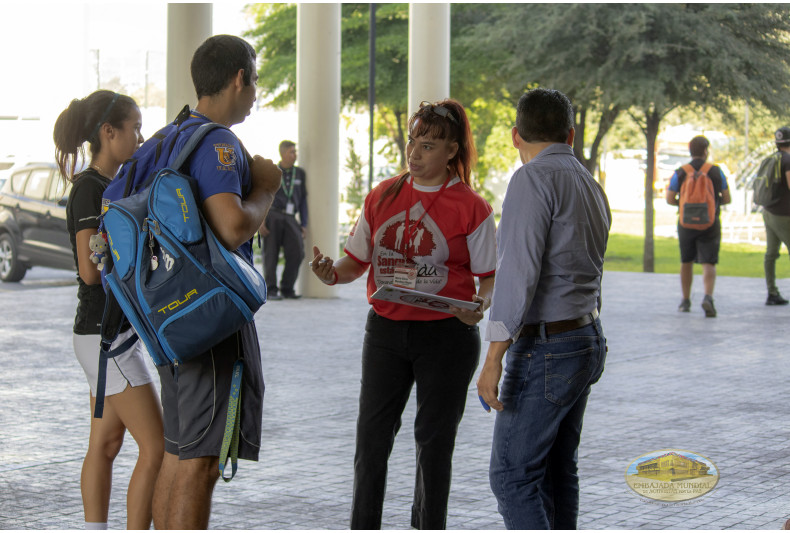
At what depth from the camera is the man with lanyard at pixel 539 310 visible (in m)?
3.88

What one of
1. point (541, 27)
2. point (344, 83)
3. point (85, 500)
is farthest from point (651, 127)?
point (85, 500)

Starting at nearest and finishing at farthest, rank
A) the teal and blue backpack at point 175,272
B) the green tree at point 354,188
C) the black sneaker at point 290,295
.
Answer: the teal and blue backpack at point 175,272 < the black sneaker at point 290,295 < the green tree at point 354,188

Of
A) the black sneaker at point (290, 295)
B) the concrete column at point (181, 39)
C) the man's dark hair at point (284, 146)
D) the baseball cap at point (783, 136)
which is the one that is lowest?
the black sneaker at point (290, 295)

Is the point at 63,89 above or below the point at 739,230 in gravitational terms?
above

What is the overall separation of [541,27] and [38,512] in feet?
65.5

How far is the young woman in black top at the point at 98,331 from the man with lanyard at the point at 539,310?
1384 millimetres

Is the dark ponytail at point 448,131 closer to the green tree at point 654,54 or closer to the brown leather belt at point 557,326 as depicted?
the brown leather belt at point 557,326

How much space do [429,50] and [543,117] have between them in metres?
12.6

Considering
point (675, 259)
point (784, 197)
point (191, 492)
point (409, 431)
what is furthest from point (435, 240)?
point (675, 259)

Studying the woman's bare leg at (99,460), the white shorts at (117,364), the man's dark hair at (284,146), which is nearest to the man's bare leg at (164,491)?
the white shorts at (117,364)

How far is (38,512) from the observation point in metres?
5.29

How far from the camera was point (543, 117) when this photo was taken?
13.3 feet

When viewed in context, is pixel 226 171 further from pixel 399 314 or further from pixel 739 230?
pixel 739 230

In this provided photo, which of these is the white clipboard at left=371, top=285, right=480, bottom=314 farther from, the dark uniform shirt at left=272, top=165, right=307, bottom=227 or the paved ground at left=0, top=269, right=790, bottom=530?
the dark uniform shirt at left=272, top=165, right=307, bottom=227
